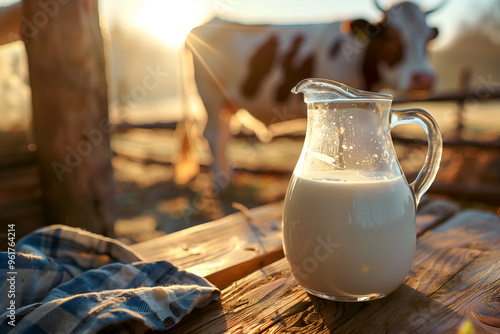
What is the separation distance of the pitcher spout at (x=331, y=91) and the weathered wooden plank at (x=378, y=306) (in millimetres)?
305

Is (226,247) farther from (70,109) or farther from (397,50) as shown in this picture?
(397,50)

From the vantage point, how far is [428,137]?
1.97 feet

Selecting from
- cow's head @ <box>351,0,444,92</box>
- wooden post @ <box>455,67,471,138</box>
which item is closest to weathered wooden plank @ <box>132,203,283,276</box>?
cow's head @ <box>351,0,444,92</box>

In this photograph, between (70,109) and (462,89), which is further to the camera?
(462,89)

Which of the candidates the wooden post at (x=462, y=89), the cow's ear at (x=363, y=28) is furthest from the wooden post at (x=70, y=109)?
the wooden post at (x=462, y=89)

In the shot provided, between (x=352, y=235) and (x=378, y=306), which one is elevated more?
(x=352, y=235)

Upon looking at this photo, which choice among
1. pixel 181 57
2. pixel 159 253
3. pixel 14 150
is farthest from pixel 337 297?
pixel 181 57

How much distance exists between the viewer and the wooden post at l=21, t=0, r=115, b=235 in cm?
129

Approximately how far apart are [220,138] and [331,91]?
3.25 meters

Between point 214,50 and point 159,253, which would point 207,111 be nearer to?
point 214,50

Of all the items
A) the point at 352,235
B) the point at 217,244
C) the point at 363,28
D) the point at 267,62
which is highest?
the point at 363,28

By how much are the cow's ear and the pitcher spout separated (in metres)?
2.68

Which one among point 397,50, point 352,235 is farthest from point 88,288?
point 397,50

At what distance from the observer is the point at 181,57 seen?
12.9 ft
